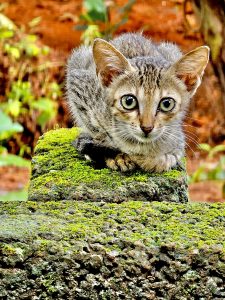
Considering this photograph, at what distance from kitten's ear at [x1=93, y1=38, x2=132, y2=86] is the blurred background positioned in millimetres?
4779

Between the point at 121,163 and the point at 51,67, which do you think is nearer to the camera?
the point at 121,163

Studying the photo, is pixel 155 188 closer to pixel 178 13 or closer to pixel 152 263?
pixel 152 263

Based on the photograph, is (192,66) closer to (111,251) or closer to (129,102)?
→ (129,102)

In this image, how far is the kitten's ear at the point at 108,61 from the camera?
359cm

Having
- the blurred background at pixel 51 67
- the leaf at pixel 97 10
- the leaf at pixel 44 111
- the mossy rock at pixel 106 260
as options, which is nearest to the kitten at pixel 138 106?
the mossy rock at pixel 106 260

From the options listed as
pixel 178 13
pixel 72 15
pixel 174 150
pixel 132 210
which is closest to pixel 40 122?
pixel 72 15

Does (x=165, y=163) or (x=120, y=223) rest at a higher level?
(x=165, y=163)

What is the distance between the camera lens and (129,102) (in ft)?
11.8

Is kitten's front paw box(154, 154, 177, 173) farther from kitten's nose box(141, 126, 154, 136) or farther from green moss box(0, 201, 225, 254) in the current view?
green moss box(0, 201, 225, 254)

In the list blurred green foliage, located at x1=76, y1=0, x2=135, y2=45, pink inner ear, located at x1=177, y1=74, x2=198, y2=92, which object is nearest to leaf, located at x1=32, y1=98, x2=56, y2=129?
blurred green foliage, located at x1=76, y1=0, x2=135, y2=45

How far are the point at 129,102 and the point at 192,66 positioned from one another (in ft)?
1.20

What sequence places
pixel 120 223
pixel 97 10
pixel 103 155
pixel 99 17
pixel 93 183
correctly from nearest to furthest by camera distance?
1. pixel 120 223
2. pixel 93 183
3. pixel 103 155
4. pixel 97 10
5. pixel 99 17

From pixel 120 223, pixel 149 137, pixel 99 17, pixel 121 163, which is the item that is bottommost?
pixel 120 223

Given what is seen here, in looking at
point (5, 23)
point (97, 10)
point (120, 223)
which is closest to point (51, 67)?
point (5, 23)
